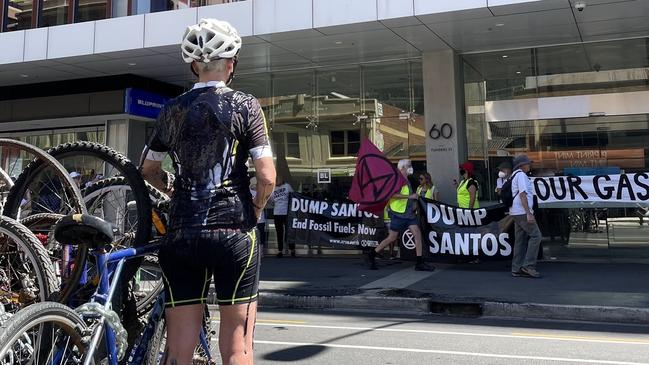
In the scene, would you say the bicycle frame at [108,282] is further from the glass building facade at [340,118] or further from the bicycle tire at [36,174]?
the glass building facade at [340,118]

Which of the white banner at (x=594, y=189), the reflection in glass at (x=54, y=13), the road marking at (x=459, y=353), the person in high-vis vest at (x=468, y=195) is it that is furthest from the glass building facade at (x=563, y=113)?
the reflection in glass at (x=54, y=13)

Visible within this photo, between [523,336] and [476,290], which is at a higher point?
[476,290]

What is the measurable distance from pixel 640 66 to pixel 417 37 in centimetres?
521

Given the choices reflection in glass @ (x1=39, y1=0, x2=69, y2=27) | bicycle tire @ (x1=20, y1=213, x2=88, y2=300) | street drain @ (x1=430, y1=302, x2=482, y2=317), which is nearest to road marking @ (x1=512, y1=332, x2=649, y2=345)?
street drain @ (x1=430, y1=302, x2=482, y2=317)

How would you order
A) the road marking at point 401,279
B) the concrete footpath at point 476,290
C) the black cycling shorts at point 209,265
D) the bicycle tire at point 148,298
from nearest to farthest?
the black cycling shorts at point 209,265, the bicycle tire at point 148,298, the concrete footpath at point 476,290, the road marking at point 401,279

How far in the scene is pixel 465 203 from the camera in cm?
1138

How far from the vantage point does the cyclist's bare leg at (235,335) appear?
2432mm

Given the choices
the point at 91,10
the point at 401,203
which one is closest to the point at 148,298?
the point at 401,203

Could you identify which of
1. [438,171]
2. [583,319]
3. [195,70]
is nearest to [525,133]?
[438,171]

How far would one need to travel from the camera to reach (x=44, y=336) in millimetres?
2535

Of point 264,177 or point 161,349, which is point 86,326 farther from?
point 264,177

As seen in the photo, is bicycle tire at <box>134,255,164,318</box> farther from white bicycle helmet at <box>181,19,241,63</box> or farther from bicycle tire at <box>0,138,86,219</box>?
white bicycle helmet at <box>181,19,241,63</box>

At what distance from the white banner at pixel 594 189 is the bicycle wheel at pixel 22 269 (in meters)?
9.55

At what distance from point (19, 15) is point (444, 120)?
43.8 feet
